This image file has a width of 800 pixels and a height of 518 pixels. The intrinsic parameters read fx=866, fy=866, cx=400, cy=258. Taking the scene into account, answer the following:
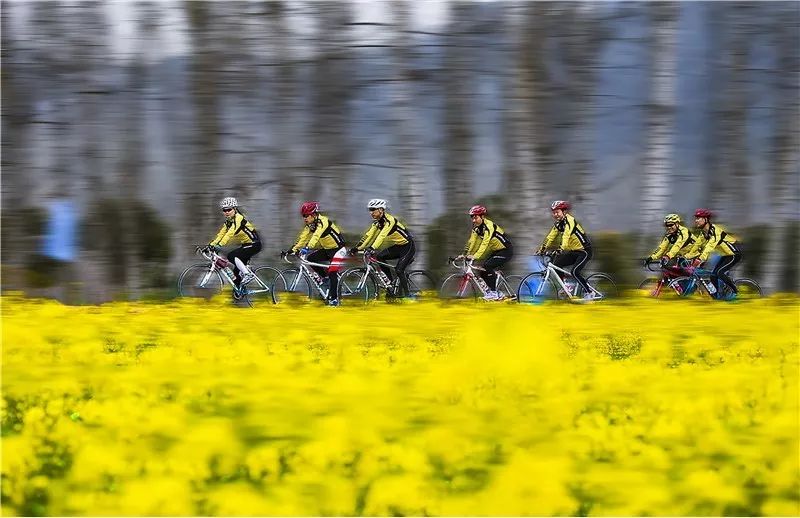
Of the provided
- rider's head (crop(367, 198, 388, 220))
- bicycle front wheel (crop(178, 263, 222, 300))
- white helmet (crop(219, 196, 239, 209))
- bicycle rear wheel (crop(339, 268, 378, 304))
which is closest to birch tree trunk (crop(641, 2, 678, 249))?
rider's head (crop(367, 198, 388, 220))

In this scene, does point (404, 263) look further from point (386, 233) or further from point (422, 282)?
point (422, 282)

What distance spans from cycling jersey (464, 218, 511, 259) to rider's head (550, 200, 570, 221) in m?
0.91

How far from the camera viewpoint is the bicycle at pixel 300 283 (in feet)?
42.5

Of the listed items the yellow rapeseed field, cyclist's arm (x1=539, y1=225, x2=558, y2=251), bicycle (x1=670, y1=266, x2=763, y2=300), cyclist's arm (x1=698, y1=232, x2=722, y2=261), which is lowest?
bicycle (x1=670, y1=266, x2=763, y2=300)

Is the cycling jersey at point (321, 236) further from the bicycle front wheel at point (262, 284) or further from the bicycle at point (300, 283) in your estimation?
the bicycle front wheel at point (262, 284)

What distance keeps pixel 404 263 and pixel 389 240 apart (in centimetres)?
44

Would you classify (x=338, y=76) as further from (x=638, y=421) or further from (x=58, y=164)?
(x=638, y=421)

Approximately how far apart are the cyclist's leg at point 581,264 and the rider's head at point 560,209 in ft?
2.35

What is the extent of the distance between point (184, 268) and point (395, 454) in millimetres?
11173

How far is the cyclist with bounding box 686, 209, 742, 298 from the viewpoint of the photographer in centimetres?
1268

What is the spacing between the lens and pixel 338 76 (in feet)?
41.2

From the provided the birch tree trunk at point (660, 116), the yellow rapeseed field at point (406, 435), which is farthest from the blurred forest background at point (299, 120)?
the yellow rapeseed field at point (406, 435)

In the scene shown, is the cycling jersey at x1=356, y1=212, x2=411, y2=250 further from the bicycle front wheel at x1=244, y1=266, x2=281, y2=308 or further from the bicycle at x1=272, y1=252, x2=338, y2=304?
the bicycle front wheel at x1=244, y1=266, x2=281, y2=308

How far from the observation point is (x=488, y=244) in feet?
40.9
